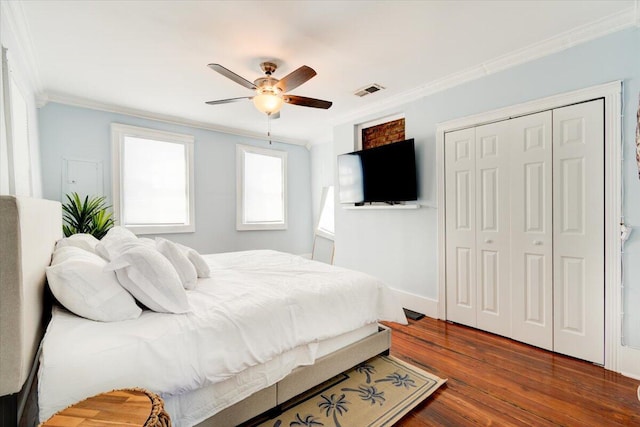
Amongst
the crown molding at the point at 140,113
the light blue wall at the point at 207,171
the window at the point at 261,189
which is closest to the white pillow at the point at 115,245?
Answer: the light blue wall at the point at 207,171

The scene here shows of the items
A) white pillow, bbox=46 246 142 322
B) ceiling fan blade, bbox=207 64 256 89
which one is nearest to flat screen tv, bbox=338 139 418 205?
ceiling fan blade, bbox=207 64 256 89

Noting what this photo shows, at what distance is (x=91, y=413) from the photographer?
946 mm

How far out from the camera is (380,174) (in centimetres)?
378

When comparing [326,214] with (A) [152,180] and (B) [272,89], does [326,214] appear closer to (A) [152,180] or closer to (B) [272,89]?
(A) [152,180]

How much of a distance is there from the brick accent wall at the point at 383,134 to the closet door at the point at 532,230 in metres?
1.49

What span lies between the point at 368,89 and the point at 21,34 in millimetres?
3156

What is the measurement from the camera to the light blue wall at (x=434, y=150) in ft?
7.20

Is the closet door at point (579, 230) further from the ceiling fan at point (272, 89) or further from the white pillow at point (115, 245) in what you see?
the white pillow at point (115, 245)

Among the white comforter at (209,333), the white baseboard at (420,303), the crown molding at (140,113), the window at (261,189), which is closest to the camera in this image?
the white comforter at (209,333)

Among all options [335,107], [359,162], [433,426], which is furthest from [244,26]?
[433,426]

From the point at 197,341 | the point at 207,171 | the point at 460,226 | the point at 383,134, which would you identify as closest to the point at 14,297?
the point at 197,341

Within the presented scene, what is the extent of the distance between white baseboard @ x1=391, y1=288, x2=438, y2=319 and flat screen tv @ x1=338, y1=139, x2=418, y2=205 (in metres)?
1.21

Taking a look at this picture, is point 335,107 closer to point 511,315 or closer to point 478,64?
point 478,64

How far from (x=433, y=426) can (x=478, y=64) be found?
10.3 feet
